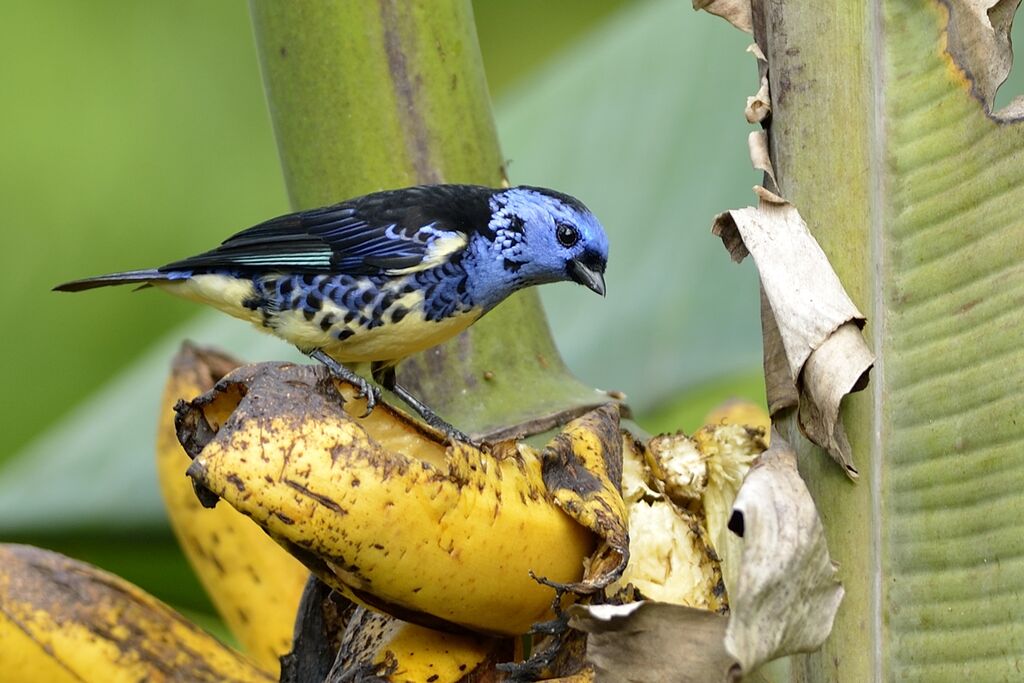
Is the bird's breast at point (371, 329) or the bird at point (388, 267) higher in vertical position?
the bird at point (388, 267)

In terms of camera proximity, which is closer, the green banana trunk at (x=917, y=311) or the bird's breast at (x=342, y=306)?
the green banana trunk at (x=917, y=311)

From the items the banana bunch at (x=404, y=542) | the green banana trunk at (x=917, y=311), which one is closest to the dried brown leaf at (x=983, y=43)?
the green banana trunk at (x=917, y=311)

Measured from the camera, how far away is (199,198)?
3.09 meters

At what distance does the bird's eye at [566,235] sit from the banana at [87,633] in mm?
766

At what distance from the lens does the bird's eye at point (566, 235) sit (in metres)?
1.93

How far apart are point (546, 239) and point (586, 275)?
0.08 metres

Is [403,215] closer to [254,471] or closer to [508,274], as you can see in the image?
[508,274]

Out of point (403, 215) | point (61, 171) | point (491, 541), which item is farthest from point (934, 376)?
point (61, 171)

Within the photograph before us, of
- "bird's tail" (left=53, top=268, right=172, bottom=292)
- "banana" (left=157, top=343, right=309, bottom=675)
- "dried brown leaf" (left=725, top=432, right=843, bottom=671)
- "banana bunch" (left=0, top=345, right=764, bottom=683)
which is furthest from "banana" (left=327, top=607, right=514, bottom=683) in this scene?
"bird's tail" (left=53, top=268, right=172, bottom=292)

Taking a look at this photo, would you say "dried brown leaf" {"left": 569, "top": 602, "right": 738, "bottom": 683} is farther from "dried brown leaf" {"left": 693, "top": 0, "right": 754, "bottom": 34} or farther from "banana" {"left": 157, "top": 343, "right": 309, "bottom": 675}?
"banana" {"left": 157, "top": 343, "right": 309, "bottom": 675}

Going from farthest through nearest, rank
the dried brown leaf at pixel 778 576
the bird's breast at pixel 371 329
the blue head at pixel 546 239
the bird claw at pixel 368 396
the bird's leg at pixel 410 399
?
1. the blue head at pixel 546 239
2. the bird's breast at pixel 371 329
3. the bird's leg at pixel 410 399
4. the bird claw at pixel 368 396
5. the dried brown leaf at pixel 778 576

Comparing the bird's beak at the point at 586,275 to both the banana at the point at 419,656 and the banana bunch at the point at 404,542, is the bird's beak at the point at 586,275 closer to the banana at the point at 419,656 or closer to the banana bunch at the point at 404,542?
the banana bunch at the point at 404,542

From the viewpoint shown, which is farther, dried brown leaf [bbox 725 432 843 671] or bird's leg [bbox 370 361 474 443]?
bird's leg [bbox 370 361 474 443]

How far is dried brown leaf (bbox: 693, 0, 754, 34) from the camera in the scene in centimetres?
139
